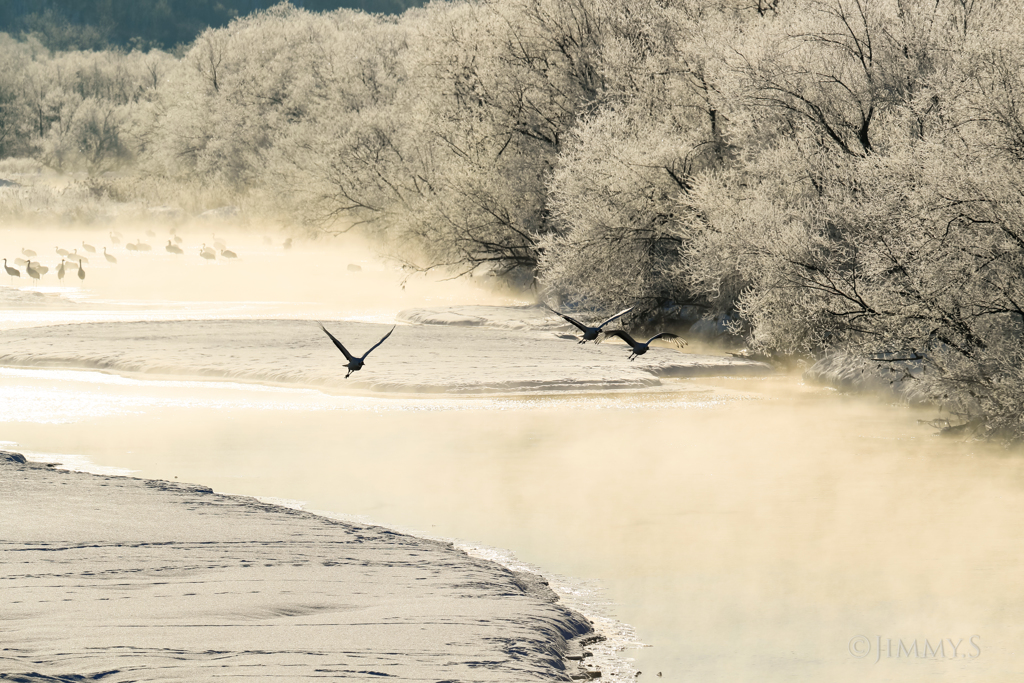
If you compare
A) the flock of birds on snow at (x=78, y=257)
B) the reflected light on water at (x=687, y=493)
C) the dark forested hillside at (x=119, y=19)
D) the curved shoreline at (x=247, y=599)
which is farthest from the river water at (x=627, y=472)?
the dark forested hillside at (x=119, y=19)

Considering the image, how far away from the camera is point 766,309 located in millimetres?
17750

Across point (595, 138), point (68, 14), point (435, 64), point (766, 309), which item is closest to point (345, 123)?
point (435, 64)

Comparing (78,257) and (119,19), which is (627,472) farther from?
(119,19)

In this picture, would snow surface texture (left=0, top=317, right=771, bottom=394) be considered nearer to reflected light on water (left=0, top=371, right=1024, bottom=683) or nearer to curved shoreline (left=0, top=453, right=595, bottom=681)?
reflected light on water (left=0, top=371, right=1024, bottom=683)

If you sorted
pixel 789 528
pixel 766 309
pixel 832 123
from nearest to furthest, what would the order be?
pixel 789 528 < pixel 766 309 < pixel 832 123

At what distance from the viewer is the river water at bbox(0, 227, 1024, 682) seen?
755cm

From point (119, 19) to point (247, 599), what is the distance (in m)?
117

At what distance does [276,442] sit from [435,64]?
737 inches

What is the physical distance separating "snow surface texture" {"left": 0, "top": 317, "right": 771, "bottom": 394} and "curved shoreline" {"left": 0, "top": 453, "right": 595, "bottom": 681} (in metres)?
8.76

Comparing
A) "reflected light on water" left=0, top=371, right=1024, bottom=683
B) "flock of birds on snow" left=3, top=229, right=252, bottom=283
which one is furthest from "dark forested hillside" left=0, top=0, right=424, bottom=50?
"reflected light on water" left=0, top=371, right=1024, bottom=683

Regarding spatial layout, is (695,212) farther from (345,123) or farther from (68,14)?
(68,14)

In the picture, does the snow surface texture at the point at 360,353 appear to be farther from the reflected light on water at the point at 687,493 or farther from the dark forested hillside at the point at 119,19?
the dark forested hillside at the point at 119,19

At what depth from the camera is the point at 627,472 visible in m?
12.2

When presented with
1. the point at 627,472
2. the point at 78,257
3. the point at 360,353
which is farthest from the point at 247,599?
the point at 78,257
